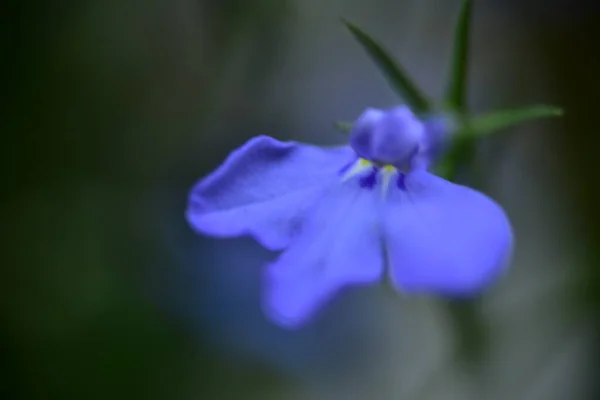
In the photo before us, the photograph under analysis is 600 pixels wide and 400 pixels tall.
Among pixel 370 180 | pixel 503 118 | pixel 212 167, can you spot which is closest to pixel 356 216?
pixel 370 180

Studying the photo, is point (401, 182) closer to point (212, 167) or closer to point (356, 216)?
point (356, 216)

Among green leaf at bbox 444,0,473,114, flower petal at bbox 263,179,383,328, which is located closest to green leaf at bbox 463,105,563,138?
green leaf at bbox 444,0,473,114

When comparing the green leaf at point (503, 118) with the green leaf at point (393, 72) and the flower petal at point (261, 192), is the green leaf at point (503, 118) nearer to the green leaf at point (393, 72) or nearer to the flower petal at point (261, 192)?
the green leaf at point (393, 72)

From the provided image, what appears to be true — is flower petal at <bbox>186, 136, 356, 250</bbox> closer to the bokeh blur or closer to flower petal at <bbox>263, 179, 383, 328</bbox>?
flower petal at <bbox>263, 179, 383, 328</bbox>

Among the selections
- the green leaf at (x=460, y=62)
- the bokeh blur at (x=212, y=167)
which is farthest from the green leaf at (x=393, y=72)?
the bokeh blur at (x=212, y=167)

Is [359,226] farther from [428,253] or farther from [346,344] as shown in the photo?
[346,344]

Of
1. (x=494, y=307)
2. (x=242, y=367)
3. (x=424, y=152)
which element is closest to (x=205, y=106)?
(x=242, y=367)
